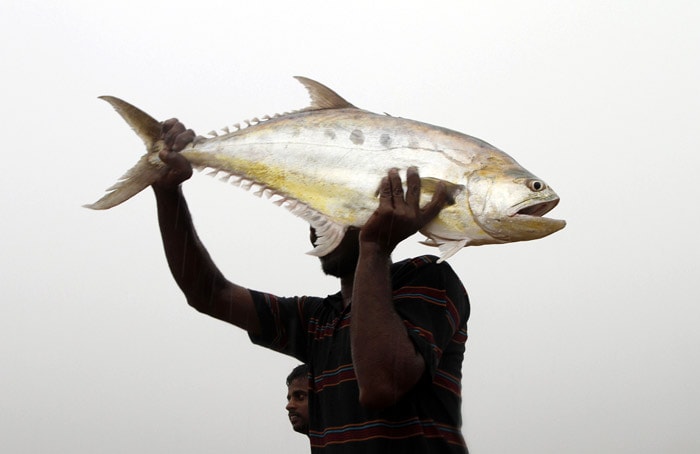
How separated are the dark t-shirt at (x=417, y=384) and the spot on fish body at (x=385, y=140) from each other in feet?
2.05

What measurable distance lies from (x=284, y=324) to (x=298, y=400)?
1.79 meters

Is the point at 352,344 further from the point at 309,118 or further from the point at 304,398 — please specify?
the point at 304,398

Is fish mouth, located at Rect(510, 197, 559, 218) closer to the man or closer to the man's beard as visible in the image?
the man

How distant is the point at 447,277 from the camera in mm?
3453

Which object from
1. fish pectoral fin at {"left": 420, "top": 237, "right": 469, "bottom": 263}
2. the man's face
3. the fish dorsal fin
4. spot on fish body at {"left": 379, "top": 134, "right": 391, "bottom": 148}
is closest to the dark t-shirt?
fish pectoral fin at {"left": 420, "top": 237, "right": 469, "bottom": 263}

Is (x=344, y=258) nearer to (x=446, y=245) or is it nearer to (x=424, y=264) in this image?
(x=424, y=264)

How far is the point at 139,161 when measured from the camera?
142 inches

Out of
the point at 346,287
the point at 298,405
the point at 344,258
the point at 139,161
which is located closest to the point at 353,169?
the point at 344,258

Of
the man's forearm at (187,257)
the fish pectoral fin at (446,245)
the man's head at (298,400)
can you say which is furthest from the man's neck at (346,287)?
the man's head at (298,400)

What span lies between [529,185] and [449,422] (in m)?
1.01

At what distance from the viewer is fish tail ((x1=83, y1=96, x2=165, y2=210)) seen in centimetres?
342

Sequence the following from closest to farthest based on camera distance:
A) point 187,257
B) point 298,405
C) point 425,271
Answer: point 425,271 < point 187,257 < point 298,405

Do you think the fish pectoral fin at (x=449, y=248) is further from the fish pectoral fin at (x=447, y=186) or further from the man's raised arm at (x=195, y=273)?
the man's raised arm at (x=195, y=273)

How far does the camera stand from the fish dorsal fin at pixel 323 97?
131 inches
